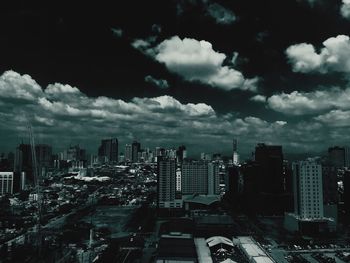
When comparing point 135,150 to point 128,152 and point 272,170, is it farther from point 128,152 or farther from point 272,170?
point 272,170

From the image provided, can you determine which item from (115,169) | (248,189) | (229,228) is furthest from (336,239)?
(115,169)

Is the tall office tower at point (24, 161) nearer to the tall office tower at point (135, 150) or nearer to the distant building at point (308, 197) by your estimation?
the distant building at point (308, 197)

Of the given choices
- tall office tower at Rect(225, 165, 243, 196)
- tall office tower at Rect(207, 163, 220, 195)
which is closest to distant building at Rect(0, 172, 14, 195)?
tall office tower at Rect(207, 163, 220, 195)

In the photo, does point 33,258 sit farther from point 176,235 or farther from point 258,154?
point 258,154

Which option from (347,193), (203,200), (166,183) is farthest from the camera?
(203,200)

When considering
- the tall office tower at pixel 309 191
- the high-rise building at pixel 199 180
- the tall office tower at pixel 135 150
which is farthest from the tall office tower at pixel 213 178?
the tall office tower at pixel 135 150

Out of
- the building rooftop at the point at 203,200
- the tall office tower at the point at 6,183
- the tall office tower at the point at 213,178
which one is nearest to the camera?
the building rooftop at the point at 203,200

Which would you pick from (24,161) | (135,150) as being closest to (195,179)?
(24,161)
